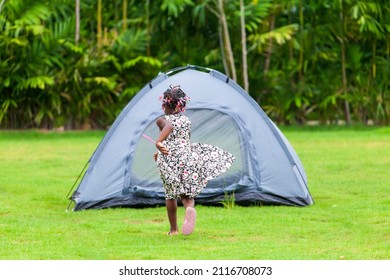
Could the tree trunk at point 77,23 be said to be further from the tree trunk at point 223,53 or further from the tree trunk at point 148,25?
the tree trunk at point 223,53

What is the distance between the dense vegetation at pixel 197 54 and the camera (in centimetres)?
2064

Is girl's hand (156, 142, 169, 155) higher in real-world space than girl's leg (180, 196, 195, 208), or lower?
higher

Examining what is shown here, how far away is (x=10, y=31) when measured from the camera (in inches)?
799

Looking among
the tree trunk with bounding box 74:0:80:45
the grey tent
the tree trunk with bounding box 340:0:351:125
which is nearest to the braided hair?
the grey tent

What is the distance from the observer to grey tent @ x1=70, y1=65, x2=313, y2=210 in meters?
10.4

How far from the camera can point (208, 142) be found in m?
10.7

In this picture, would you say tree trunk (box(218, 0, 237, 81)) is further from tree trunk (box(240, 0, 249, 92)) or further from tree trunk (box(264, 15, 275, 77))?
tree trunk (box(264, 15, 275, 77))

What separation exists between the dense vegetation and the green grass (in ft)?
20.0

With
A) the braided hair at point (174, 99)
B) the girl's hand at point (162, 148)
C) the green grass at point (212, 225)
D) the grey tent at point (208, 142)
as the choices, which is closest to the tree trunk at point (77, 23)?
the green grass at point (212, 225)

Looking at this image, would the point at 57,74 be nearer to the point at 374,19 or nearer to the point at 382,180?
the point at 374,19

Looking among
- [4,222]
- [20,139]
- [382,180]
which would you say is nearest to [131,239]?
[4,222]

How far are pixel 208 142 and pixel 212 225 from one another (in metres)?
1.73

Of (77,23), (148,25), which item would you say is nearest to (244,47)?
(148,25)

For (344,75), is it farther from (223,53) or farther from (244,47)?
(223,53)
